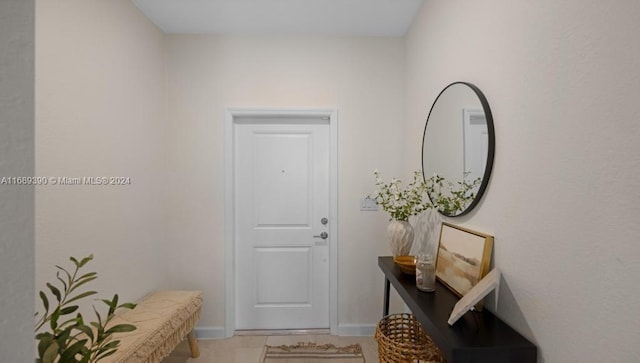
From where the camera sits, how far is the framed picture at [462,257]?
48.0 inches

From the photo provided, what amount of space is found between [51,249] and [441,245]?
2005 mm

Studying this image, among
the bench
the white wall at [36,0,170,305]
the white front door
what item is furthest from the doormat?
the white wall at [36,0,170,305]

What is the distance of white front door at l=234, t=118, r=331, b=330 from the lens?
259 cm

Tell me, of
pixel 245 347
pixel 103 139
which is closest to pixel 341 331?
pixel 245 347

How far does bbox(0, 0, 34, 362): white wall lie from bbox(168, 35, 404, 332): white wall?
6.96ft

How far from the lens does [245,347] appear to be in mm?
2344

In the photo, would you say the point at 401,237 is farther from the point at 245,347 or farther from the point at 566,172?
the point at 245,347

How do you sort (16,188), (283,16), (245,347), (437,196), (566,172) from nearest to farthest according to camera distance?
(16,188)
(566,172)
(437,196)
(283,16)
(245,347)

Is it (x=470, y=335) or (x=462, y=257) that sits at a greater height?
(x=462, y=257)

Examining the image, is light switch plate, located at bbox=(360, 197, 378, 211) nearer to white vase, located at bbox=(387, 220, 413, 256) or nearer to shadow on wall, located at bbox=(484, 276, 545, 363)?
white vase, located at bbox=(387, 220, 413, 256)

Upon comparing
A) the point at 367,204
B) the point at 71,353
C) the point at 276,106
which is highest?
the point at 276,106

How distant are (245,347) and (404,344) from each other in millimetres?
1475

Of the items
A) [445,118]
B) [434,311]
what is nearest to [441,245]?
[434,311]

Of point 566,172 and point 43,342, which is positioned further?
point 566,172
